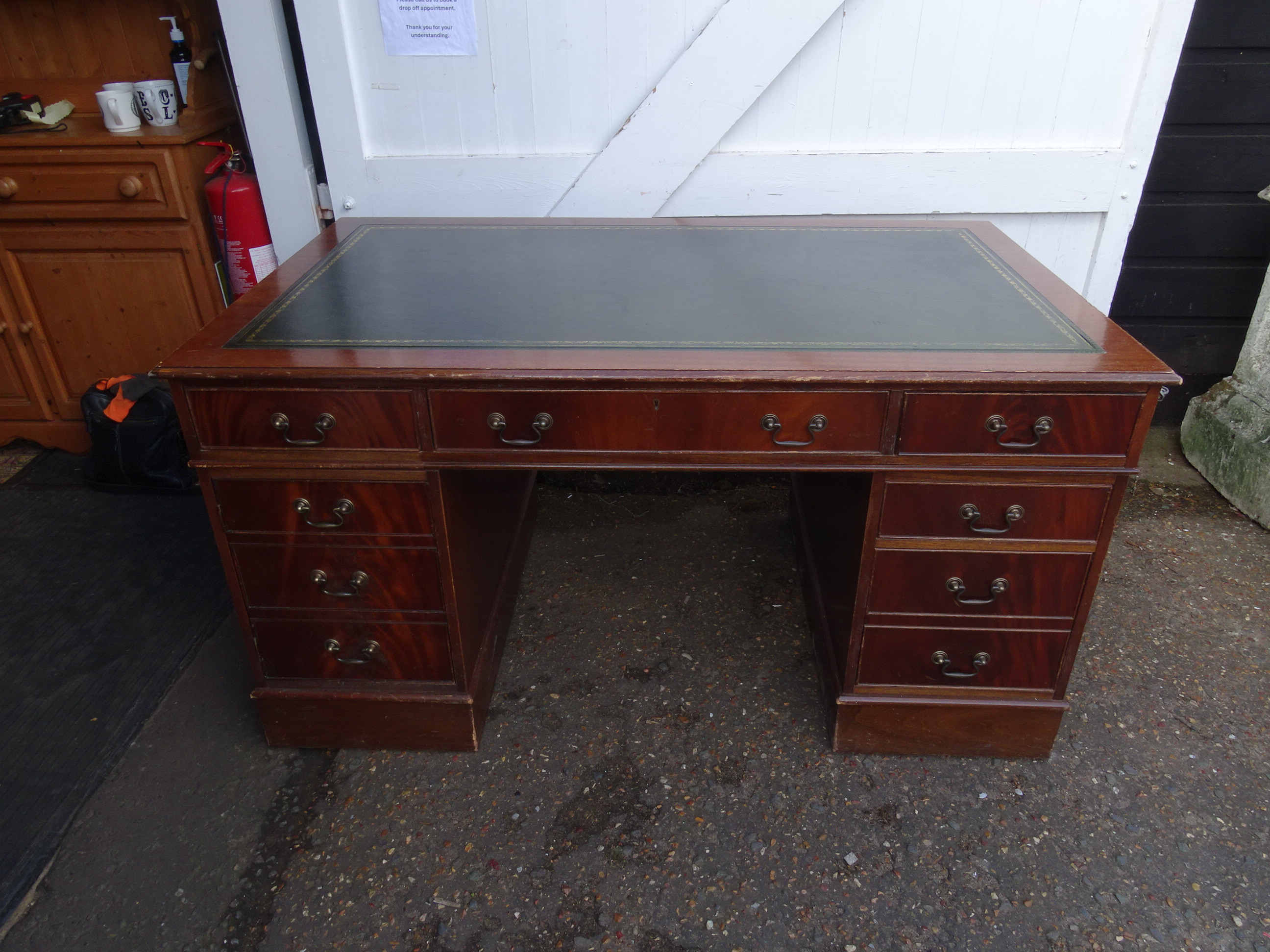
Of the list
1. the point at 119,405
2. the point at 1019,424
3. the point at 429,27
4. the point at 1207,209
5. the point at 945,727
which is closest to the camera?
the point at 1019,424

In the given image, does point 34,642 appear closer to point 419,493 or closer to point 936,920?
point 419,493

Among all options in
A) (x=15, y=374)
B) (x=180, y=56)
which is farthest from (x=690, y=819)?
(x=15, y=374)

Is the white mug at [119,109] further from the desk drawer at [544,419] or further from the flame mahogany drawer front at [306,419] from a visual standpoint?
the desk drawer at [544,419]

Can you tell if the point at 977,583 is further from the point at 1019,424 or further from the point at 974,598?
the point at 1019,424

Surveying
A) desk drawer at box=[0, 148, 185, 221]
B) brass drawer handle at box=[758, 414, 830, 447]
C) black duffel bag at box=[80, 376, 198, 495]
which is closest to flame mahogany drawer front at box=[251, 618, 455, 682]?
brass drawer handle at box=[758, 414, 830, 447]

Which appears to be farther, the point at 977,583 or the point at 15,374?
the point at 15,374

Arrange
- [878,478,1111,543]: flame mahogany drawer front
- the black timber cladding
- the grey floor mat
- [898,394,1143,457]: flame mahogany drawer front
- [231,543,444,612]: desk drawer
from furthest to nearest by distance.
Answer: the black timber cladding < the grey floor mat < [231,543,444,612]: desk drawer < [878,478,1111,543]: flame mahogany drawer front < [898,394,1143,457]: flame mahogany drawer front

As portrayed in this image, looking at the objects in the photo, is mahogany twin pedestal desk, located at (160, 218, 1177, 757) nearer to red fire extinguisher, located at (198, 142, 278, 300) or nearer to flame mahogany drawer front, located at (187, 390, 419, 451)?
flame mahogany drawer front, located at (187, 390, 419, 451)

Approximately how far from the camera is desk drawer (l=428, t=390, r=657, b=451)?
158 cm

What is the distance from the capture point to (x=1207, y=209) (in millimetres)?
2984

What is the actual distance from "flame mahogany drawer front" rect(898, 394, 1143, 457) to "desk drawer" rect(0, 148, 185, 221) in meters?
2.39

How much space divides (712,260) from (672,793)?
4.13ft

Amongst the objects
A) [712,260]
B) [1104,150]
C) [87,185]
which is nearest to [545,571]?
[712,260]

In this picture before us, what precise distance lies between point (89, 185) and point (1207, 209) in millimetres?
3728
